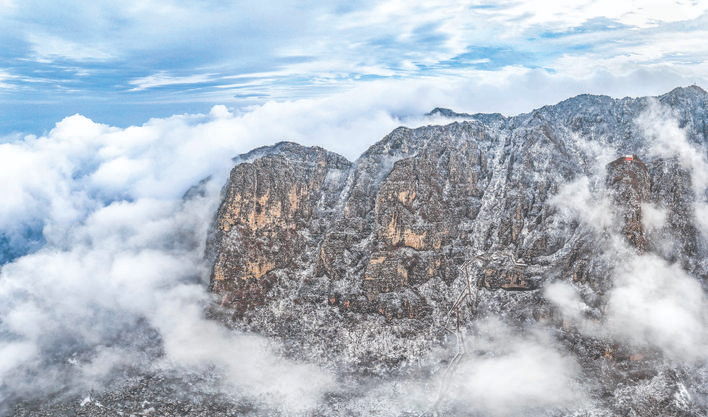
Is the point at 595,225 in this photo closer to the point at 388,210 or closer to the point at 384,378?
the point at 388,210

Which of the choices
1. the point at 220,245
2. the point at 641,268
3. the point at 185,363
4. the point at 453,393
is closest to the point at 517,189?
the point at 641,268

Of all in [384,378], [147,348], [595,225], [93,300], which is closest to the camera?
[384,378]

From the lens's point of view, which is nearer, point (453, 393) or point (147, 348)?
point (453, 393)

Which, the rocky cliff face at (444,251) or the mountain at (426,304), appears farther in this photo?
the rocky cliff face at (444,251)

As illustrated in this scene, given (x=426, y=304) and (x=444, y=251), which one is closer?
(x=426, y=304)

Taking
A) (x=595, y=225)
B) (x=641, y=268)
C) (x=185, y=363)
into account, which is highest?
(x=595, y=225)

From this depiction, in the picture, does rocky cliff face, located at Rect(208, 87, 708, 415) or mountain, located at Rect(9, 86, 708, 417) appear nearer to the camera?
mountain, located at Rect(9, 86, 708, 417)

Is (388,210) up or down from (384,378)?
up

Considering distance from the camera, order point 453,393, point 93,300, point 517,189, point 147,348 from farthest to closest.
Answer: point 517,189 < point 93,300 < point 147,348 < point 453,393
